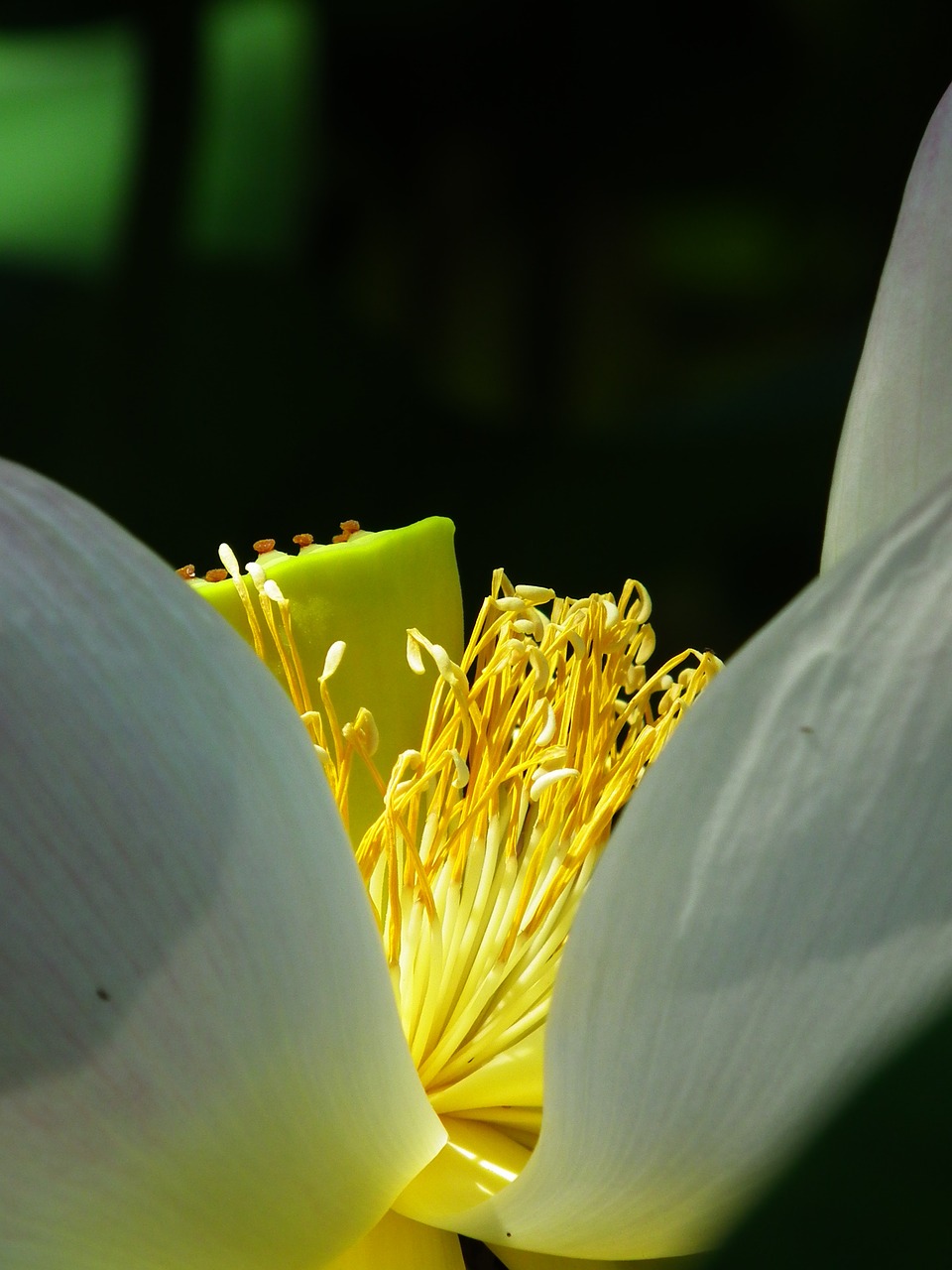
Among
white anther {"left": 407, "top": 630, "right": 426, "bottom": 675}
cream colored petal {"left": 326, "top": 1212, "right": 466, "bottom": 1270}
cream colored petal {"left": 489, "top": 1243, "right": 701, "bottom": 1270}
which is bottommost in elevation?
cream colored petal {"left": 489, "top": 1243, "right": 701, "bottom": 1270}

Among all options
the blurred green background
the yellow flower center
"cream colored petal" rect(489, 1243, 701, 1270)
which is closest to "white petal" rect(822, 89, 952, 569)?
the yellow flower center

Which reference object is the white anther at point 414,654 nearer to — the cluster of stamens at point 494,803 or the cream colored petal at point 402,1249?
the cluster of stamens at point 494,803

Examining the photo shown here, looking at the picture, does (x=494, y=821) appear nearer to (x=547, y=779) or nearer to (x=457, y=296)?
(x=547, y=779)

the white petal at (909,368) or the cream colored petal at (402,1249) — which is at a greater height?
the white petal at (909,368)

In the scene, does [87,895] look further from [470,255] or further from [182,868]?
[470,255]

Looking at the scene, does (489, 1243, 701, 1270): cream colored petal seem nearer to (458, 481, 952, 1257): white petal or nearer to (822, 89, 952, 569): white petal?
(458, 481, 952, 1257): white petal

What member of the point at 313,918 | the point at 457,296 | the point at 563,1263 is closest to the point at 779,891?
the point at 313,918

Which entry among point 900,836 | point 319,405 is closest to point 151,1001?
point 900,836

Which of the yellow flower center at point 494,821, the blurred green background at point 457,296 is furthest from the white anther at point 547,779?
the blurred green background at point 457,296
